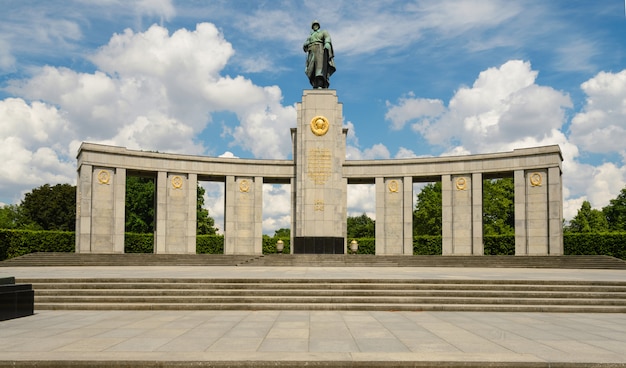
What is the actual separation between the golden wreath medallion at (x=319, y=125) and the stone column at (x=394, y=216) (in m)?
6.27

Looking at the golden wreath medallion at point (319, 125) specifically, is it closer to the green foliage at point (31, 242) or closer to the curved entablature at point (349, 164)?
the curved entablature at point (349, 164)

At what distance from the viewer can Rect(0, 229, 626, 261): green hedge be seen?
37.5 m

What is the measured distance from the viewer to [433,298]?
1537cm

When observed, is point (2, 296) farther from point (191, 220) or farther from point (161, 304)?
point (191, 220)

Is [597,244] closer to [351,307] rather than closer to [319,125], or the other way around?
[319,125]

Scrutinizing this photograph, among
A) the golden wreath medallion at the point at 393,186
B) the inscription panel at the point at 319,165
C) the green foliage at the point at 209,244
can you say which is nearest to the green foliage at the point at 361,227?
the green foliage at the point at 209,244

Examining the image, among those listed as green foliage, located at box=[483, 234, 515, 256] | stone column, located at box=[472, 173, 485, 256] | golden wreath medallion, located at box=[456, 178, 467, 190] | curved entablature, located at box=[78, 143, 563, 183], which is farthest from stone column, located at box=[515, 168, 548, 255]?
green foliage, located at box=[483, 234, 515, 256]

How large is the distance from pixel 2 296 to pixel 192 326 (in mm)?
4906

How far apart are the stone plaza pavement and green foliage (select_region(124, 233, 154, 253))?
3330cm

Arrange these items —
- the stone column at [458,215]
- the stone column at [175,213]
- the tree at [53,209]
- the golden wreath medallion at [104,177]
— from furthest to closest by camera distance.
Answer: the tree at [53,209] → the stone column at [175,213] → the stone column at [458,215] → the golden wreath medallion at [104,177]

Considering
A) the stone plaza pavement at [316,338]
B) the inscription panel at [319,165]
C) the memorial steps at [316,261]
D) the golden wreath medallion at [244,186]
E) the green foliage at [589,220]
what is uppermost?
the inscription panel at [319,165]

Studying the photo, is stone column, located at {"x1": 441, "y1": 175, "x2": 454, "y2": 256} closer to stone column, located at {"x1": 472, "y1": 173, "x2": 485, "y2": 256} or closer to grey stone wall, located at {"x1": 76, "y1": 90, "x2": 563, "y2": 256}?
grey stone wall, located at {"x1": 76, "y1": 90, "x2": 563, "y2": 256}

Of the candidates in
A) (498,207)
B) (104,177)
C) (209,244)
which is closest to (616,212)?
(498,207)

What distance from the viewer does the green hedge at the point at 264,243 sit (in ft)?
123
